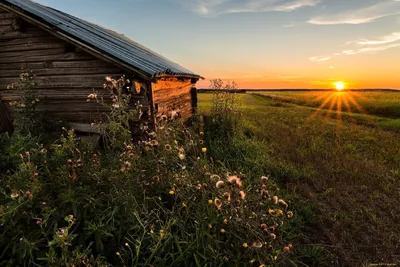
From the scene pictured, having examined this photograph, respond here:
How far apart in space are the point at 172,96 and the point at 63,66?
332 cm

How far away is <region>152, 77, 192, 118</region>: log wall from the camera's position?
7254 millimetres

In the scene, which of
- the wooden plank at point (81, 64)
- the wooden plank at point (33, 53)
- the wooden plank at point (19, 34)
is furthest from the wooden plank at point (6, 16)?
the wooden plank at point (81, 64)

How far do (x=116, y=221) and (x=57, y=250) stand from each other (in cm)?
71

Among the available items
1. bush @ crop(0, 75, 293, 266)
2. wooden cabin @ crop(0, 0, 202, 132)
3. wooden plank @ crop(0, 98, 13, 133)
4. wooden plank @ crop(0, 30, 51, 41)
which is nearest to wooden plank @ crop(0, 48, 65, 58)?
wooden cabin @ crop(0, 0, 202, 132)

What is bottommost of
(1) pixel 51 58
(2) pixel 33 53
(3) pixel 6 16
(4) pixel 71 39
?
(1) pixel 51 58

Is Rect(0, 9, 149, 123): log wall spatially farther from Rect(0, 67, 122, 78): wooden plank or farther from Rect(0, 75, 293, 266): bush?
Rect(0, 75, 293, 266): bush

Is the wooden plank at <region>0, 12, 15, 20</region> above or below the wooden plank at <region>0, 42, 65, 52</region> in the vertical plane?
above

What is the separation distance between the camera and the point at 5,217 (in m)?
2.73

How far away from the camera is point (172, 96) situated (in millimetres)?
8766

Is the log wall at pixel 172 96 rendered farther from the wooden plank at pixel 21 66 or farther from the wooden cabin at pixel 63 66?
the wooden plank at pixel 21 66

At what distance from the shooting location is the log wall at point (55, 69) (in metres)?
6.66

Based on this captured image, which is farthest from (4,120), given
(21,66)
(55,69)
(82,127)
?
(82,127)

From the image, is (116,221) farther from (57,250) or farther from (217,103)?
(217,103)

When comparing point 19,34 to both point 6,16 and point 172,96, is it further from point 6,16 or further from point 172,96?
point 172,96
